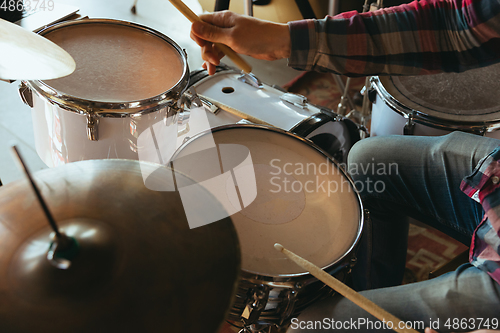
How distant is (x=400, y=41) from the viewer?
2.76ft

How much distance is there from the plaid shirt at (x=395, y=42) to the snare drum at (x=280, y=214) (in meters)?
0.19

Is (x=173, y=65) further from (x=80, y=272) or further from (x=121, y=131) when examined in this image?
(x=80, y=272)

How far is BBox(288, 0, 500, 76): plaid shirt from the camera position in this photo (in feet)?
2.69

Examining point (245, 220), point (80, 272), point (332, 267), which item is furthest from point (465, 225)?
point (80, 272)

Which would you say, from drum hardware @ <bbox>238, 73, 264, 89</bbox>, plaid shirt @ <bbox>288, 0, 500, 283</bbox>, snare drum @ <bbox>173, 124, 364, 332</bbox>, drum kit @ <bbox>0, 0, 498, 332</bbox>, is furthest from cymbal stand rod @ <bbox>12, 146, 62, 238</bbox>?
drum hardware @ <bbox>238, 73, 264, 89</bbox>

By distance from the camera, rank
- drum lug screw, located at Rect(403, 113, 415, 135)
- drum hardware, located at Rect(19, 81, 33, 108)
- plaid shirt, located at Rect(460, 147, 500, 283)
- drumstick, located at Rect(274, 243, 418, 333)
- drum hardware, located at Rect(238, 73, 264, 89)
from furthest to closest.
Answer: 1. drum hardware, located at Rect(238, 73, 264, 89)
2. drum lug screw, located at Rect(403, 113, 415, 135)
3. drum hardware, located at Rect(19, 81, 33, 108)
4. plaid shirt, located at Rect(460, 147, 500, 283)
5. drumstick, located at Rect(274, 243, 418, 333)

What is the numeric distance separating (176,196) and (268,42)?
0.47m

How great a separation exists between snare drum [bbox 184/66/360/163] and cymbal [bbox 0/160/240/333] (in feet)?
1.97

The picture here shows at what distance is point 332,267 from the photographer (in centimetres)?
63

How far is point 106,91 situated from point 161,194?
0.47 metres

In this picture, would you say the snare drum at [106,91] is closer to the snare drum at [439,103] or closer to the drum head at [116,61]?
the drum head at [116,61]

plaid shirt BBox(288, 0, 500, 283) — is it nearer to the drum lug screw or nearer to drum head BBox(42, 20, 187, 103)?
the drum lug screw

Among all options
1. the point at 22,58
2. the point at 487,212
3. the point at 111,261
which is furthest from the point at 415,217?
the point at 22,58

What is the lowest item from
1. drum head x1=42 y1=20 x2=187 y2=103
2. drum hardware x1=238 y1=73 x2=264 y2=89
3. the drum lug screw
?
the drum lug screw
